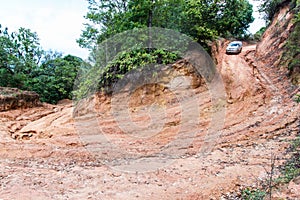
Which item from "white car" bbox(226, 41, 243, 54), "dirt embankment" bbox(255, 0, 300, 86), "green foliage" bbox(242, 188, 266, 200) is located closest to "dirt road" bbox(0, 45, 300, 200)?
"green foliage" bbox(242, 188, 266, 200)

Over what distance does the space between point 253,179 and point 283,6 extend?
1122cm

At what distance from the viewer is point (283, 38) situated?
10906mm

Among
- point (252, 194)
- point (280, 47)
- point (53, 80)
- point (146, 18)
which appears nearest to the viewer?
point (252, 194)

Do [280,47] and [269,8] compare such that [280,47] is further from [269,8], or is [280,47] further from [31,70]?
[31,70]

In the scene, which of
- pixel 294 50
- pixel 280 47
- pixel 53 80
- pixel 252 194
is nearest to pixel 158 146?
pixel 252 194

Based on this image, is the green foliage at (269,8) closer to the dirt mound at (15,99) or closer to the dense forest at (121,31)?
the dense forest at (121,31)

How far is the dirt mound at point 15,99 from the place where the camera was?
41.2 feet

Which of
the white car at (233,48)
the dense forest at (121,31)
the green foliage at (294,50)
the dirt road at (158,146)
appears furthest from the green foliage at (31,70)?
the green foliage at (294,50)

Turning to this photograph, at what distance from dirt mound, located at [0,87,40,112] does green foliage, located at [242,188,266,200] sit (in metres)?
11.6

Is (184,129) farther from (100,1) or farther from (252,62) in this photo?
(100,1)

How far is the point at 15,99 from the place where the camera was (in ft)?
42.6

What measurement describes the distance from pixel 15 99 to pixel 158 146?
845 centimetres

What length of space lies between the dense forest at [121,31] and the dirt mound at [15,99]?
8.34ft

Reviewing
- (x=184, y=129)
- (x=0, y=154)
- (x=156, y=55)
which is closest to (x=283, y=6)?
(x=156, y=55)
